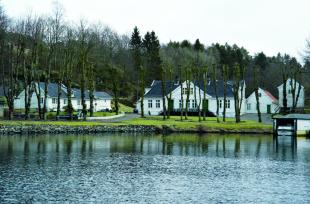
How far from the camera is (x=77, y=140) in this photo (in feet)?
185

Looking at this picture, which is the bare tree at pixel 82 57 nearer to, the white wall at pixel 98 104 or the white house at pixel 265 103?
the white wall at pixel 98 104

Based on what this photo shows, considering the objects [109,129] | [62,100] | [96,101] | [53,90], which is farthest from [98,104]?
[109,129]

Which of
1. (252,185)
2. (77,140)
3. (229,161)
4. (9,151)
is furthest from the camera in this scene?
(77,140)

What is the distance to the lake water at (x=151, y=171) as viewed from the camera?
26.4 metres

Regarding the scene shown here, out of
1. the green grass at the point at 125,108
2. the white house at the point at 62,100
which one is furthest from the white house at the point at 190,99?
the white house at the point at 62,100

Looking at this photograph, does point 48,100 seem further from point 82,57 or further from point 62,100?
point 82,57

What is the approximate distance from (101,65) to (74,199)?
9507 centimetres

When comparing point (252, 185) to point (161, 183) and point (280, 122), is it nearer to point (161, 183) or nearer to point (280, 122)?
point (161, 183)

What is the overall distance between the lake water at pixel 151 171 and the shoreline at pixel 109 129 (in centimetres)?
665

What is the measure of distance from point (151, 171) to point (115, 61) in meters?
95.4

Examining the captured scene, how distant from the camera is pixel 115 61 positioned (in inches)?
5054

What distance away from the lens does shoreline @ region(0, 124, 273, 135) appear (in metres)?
63.7

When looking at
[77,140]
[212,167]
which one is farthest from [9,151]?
[212,167]

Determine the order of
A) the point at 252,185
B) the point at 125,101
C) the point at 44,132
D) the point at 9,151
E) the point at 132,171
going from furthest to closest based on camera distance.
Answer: the point at 125,101 < the point at 44,132 < the point at 9,151 < the point at 132,171 < the point at 252,185
